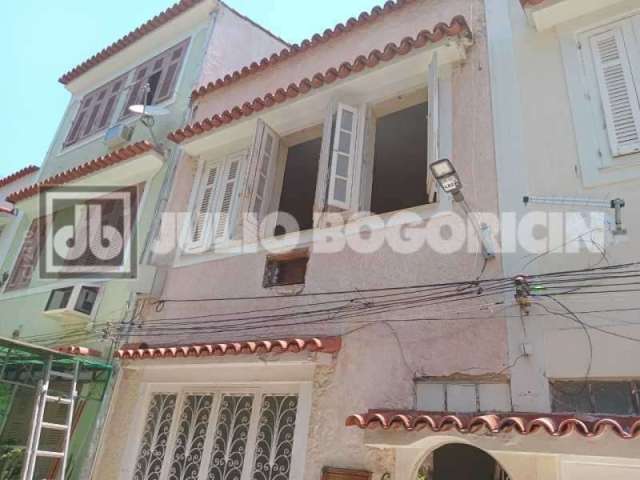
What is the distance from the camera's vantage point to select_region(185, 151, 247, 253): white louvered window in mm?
7351

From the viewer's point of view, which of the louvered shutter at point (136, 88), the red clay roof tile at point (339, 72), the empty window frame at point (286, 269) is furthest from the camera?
the louvered shutter at point (136, 88)

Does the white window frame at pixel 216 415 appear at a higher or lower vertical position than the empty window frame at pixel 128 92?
lower

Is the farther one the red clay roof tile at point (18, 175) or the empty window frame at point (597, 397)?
the red clay roof tile at point (18, 175)

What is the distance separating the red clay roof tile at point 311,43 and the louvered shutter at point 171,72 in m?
1.06

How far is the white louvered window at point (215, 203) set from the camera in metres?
7.35

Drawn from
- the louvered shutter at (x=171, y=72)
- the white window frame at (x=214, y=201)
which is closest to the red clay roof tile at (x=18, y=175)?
the louvered shutter at (x=171, y=72)

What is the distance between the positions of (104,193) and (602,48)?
28.8 feet

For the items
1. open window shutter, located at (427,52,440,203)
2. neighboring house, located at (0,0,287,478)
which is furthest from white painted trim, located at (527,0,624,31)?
neighboring house, located at (0,0,287,478)

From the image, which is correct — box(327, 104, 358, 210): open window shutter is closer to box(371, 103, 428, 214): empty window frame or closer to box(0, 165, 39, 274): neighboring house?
box(371, 103, 428, 214): empty window frame

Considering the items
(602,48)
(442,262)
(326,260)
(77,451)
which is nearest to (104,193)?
(77,451)

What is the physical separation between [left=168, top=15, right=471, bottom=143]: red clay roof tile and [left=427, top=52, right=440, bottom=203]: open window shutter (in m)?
0.30

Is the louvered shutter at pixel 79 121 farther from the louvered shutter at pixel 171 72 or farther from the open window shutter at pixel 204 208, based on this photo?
the open window shutter at pixel 204 208

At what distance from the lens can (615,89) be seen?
16.6 feet

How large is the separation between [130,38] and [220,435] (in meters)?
10.3
